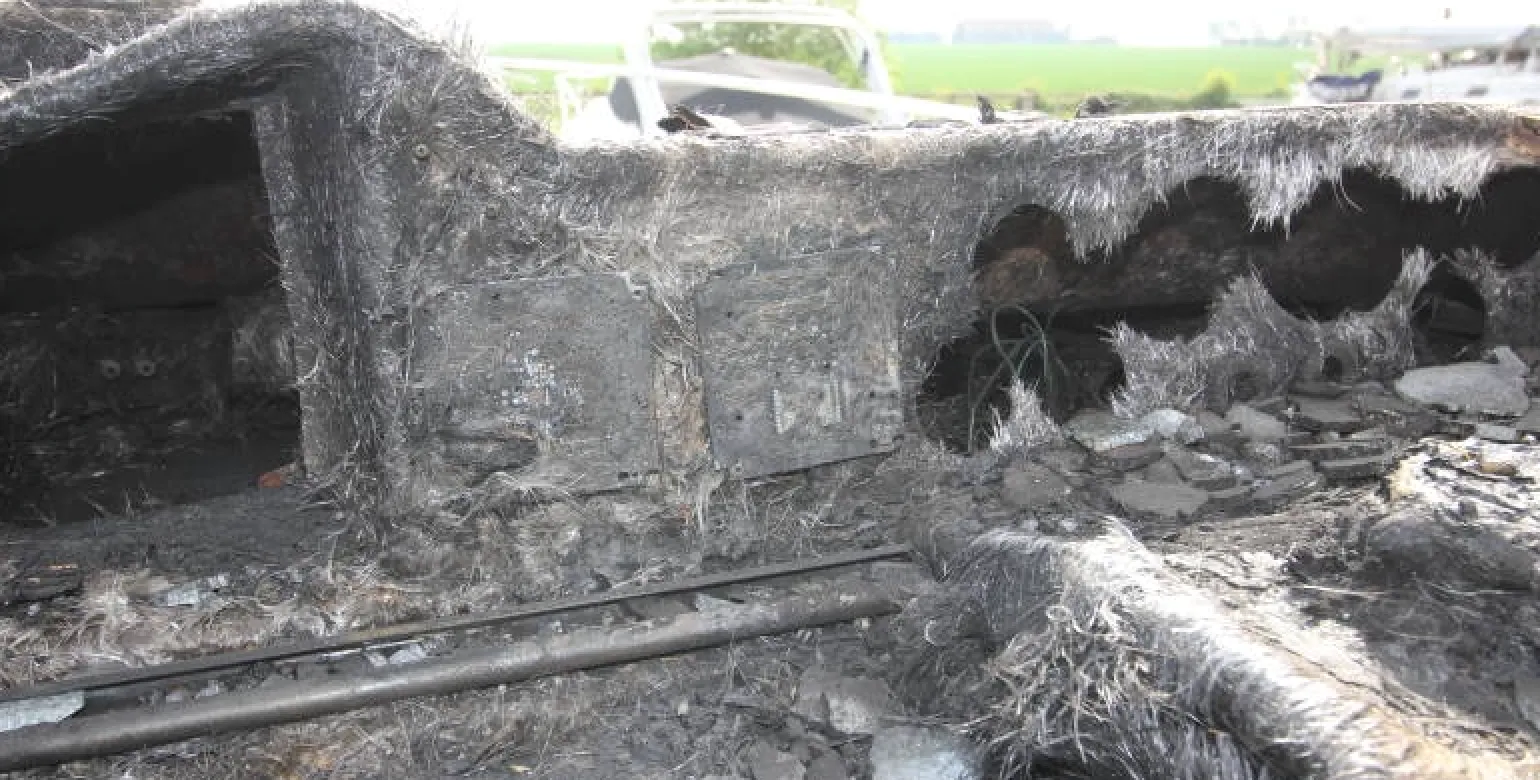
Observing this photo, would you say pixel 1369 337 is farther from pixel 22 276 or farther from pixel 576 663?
pixel 22 276

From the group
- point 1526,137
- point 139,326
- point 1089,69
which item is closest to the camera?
point 1526,137

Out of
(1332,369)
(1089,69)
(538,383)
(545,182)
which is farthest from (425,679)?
(1089,69)

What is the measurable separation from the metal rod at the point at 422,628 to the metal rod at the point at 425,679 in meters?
0.11

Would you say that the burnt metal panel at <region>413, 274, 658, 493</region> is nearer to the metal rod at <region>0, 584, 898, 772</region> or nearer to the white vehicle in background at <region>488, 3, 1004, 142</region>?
the metal rod at <region>0, 584, 898, 772</region>

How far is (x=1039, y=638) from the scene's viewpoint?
7.94 feet

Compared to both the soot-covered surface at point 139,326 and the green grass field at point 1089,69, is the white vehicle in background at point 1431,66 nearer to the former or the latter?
the green grass field at point 1089,69

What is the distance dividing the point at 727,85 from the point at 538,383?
3858mm

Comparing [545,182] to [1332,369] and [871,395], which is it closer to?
[871,395]

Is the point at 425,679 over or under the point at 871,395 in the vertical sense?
under

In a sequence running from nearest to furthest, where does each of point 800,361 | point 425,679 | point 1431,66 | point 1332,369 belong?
point 425,679, point 800,361, point 1332,369, point 1431,66

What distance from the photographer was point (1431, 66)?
2034cm

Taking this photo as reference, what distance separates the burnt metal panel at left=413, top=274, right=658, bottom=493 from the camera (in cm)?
287

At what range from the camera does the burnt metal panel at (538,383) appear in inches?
113

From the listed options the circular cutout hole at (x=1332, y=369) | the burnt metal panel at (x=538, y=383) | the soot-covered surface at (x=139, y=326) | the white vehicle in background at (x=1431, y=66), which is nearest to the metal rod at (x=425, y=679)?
the burnt metal panel at (x=538, y=383)
